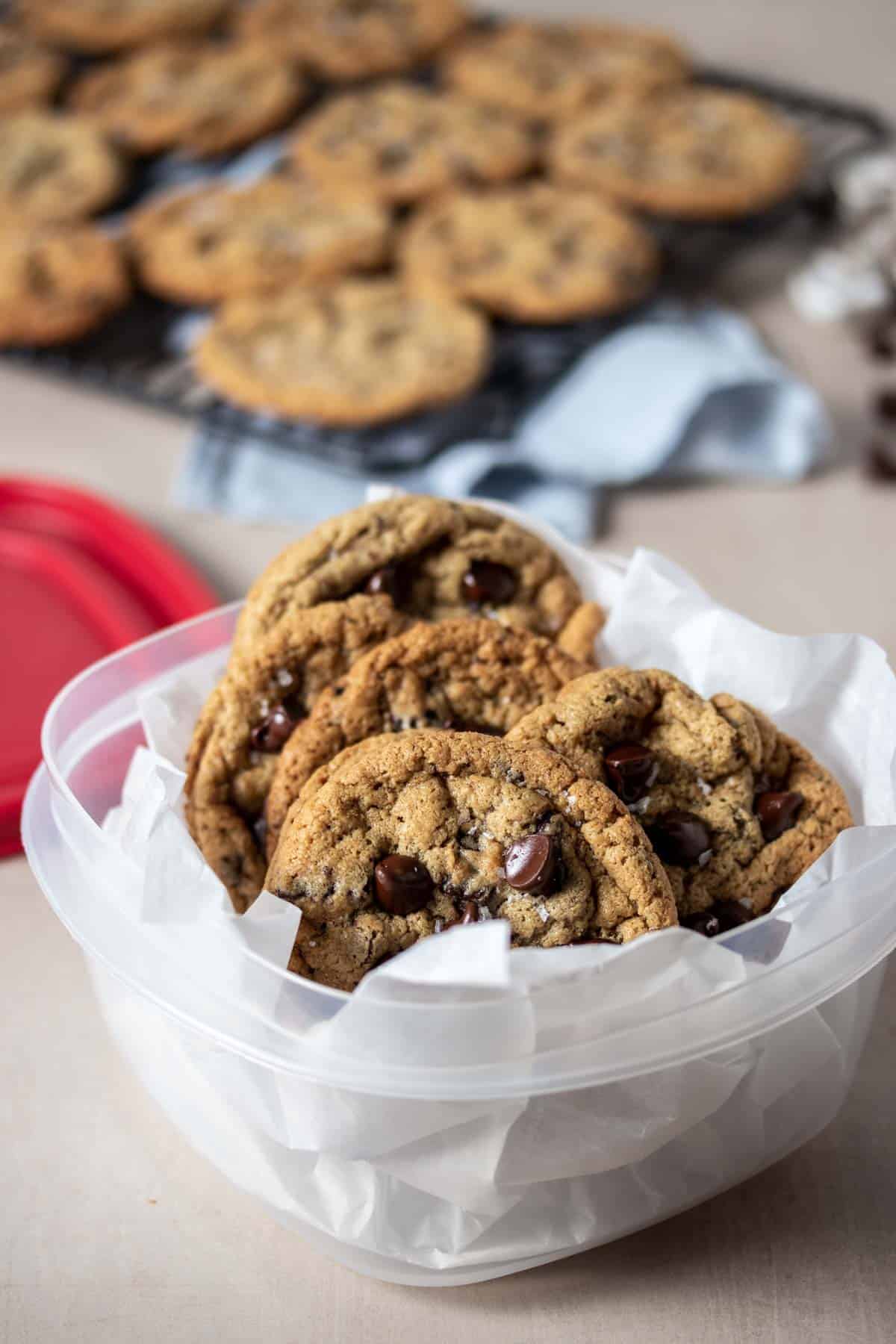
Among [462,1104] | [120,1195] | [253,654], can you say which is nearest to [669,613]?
[253,654]

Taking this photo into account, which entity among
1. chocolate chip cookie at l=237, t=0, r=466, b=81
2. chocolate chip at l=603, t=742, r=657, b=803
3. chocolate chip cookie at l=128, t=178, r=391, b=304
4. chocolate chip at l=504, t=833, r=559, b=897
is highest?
chocolate chip at l=504, t=833, r=559, b=897

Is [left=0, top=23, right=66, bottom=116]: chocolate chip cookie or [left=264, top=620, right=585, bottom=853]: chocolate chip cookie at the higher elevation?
[left=264, top=620, right=585, bottom=853]: chocolate chip cookie

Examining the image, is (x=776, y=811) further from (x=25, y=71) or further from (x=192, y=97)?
(x=25, y=71)

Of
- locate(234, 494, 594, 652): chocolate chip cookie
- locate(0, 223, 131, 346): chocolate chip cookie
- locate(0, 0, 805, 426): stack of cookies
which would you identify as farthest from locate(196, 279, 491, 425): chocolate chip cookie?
locate(234, 494, 594, 652): chocolate chip cookie

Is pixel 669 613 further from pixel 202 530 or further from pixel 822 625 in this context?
pixel 202 530

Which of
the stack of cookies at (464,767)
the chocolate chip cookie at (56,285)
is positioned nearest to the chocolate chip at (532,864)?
the stack of cookies at (464,767)

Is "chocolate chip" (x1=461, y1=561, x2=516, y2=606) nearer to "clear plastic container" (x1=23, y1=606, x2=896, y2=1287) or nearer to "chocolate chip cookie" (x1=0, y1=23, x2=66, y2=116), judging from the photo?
"clear plastic container" (x1=23, y1=606, x2=896, y2=1287)
